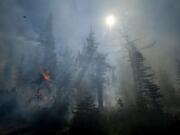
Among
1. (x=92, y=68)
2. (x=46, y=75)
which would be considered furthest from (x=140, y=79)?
(x=46, y=75)

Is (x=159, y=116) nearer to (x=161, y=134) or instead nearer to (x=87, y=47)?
(x=161, y=134)

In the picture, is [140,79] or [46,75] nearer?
[140,79]

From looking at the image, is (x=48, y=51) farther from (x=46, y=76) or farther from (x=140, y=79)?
(x=140, y=79)

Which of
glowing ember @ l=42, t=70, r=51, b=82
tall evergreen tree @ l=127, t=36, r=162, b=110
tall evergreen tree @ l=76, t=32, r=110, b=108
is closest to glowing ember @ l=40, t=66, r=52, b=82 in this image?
glowing ember @ l=42, t=70, r=51, b=82

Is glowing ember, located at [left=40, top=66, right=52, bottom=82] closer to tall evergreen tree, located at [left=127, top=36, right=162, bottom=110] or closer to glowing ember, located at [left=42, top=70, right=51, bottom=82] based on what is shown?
glowing ember, located at [left=42, top=70, right=51, bottom=82]

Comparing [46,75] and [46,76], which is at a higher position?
[46,75]

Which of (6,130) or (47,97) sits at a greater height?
(47,97)

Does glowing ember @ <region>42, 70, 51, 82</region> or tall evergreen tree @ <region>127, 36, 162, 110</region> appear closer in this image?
tall evergreen tree @ <region>127, 36, 162, 110</region>

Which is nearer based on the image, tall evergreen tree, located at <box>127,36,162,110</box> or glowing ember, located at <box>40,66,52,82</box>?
tall evergreen tree, located at <box>127,36,162,110</box>

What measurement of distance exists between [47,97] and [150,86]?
27.9m

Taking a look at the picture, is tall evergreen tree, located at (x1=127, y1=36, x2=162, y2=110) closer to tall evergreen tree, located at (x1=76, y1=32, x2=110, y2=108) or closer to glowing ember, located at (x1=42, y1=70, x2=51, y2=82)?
tall evergreen tree, located at (x1=76, y1=32, x2=110, y2=108)

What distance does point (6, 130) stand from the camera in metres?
33.6

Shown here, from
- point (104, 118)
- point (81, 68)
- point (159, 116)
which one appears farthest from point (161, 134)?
point (81, 68)

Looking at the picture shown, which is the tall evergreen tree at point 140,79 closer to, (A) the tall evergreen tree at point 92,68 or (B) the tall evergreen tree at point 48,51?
(A) the tall evergreen tree at point 92,68
